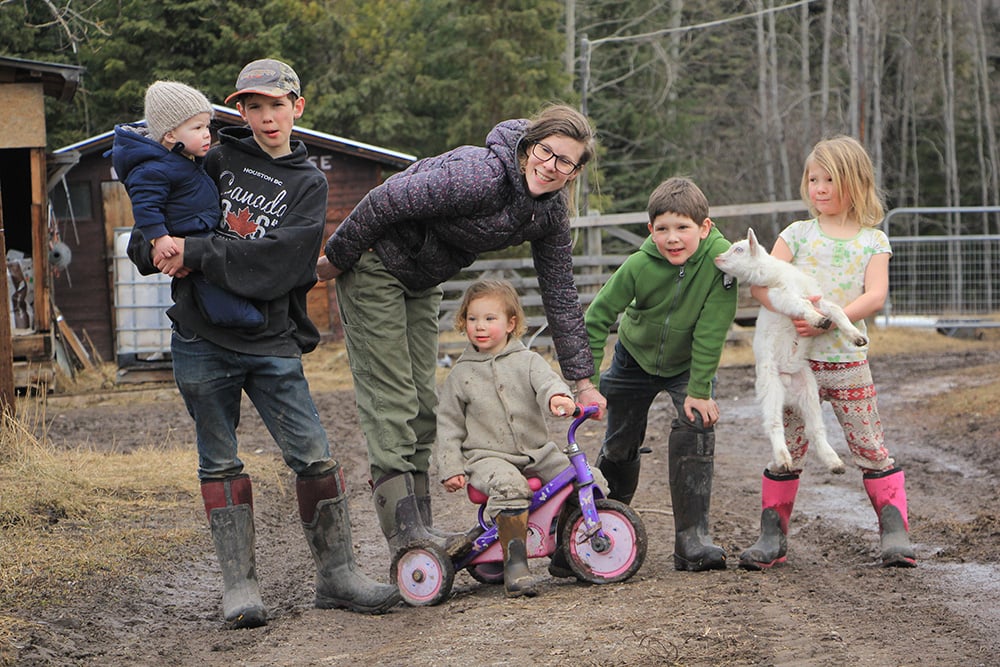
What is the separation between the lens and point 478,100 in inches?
973

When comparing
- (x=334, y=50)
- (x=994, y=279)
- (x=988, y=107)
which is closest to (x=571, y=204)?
(x=994, y=279)

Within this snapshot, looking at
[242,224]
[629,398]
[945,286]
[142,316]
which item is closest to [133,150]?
[242,224]

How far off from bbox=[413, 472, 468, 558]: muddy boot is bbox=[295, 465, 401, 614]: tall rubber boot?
30 cm

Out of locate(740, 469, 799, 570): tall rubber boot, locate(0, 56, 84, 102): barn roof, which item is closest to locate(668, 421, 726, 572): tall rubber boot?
locate(740, 469, 799, 570): tall rubber boot

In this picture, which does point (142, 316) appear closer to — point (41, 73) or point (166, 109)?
point (41, 73)

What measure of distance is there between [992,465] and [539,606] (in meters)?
5.11

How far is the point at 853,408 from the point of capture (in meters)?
5.47

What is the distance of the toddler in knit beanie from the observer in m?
4.58

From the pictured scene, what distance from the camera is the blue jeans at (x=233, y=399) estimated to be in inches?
191

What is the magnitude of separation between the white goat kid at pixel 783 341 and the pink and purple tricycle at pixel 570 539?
0.78 m

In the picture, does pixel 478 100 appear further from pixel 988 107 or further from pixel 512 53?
pixel 988 107

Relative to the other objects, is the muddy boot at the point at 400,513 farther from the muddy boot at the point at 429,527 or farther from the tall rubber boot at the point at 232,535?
the tall rubber boot at the point at 232,535

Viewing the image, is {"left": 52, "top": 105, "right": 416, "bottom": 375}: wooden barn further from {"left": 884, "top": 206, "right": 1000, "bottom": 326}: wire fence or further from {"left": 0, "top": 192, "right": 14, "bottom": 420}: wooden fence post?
{"left": 0, "top": 192, "right": 14, "bottom": 420}: wooden fence post

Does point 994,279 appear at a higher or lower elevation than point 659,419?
higher
